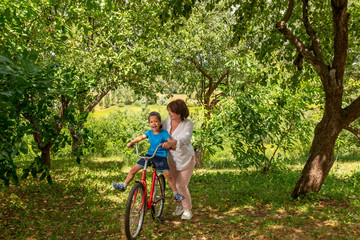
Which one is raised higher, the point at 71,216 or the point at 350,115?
the point at 350,115

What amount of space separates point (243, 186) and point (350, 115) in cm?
355

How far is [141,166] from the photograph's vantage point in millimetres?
4551

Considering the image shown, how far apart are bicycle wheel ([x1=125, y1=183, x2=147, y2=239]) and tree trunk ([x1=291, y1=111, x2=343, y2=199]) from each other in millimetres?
3597

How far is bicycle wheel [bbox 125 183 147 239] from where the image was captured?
4.06 metres

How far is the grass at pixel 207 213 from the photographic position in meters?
4.64

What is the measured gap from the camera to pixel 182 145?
483 centimetres

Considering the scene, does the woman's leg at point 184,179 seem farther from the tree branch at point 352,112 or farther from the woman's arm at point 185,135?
the tree branch at point 352,112

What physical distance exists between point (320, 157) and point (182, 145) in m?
3.13

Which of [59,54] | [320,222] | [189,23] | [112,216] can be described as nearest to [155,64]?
[59,54]

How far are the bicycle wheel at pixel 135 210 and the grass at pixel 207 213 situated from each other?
31cm

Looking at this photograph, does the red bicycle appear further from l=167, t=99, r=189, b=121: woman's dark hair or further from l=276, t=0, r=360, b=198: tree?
l=276, t=0, r=360, b=198: tree

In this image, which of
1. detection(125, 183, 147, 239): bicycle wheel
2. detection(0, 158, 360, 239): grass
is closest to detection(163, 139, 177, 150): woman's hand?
detection(125, 183, 147, 239): bicycle wheel

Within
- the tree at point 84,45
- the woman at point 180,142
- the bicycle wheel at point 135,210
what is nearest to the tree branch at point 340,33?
the woman at point 180,142

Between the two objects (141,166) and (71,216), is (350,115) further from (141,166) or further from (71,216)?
(71,216)
